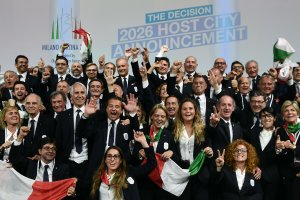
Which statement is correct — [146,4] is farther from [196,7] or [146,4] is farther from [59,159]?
[59,159]

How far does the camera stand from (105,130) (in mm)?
5738

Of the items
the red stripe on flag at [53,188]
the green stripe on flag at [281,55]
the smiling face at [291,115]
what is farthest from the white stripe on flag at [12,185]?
the green stripe on flag at [281,55]

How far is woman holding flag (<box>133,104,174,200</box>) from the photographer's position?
18.5 feet

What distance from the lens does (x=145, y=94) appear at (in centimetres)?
660

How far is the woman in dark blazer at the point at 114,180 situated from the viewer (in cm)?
527

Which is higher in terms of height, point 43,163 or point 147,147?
point 147,147

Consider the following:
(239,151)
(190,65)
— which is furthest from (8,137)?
(190,65)

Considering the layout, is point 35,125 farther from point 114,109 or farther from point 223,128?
point 223,128

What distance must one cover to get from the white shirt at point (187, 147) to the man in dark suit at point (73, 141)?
96cm

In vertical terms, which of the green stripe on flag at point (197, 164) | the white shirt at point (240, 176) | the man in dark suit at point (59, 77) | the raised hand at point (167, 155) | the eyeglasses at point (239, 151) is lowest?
the white shirt at point (240, 176)

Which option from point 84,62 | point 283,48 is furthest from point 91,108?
point 283,48

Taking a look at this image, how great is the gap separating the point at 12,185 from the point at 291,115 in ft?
9.36

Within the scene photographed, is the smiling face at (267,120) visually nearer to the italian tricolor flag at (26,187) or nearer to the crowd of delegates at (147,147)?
the crowd of delegates at (147,147)

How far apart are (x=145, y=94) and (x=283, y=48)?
2448 mm
